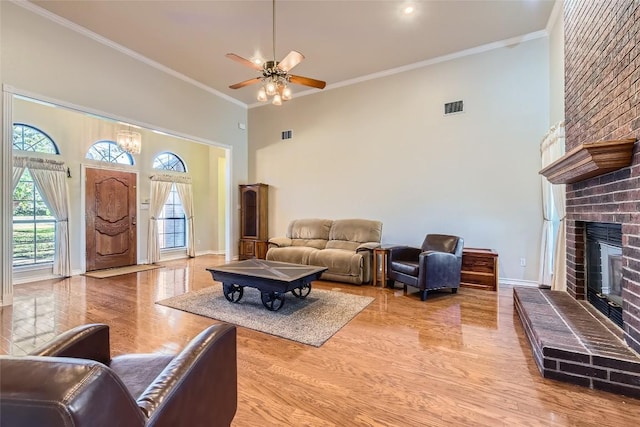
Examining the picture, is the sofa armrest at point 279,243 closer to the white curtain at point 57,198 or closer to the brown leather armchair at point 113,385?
the white curtain at point 57,198

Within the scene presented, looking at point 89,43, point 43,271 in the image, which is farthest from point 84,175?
point 89,43

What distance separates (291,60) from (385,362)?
3104mm

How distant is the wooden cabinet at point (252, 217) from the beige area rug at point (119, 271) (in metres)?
1.85

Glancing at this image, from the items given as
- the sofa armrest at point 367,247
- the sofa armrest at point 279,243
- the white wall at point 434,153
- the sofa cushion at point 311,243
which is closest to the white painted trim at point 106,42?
the white wall at point 434,153

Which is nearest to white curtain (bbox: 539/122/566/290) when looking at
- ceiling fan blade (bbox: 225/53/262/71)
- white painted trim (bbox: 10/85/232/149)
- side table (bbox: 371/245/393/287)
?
side table (bbox: 371/245/393/287)

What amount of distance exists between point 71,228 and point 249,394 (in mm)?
5612

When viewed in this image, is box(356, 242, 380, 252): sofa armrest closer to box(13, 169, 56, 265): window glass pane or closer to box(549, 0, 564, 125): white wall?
box(549, 0, 564, 125): white wall

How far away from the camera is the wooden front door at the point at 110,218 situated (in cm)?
586

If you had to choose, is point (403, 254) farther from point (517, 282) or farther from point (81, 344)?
point (81, 344)

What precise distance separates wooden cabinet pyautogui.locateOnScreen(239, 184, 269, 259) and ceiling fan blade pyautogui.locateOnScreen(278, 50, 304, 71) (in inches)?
144

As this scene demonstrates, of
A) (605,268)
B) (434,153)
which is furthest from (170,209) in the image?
(605,268)

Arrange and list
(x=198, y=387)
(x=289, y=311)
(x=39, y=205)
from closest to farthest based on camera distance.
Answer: (x=198, y=387) → (x=289, y=311) → (x=39, y=205)

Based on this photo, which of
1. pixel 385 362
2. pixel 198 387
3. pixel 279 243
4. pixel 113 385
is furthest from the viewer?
pixel 279 243

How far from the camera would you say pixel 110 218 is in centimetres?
617
